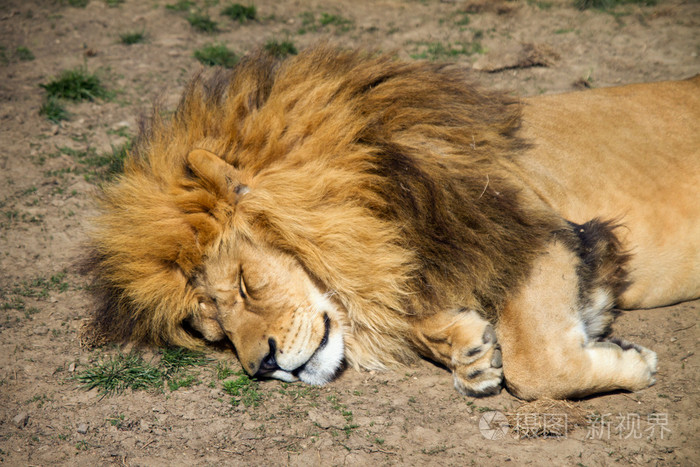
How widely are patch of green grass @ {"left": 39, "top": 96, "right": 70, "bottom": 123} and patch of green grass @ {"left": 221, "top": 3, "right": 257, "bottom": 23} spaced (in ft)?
8.05

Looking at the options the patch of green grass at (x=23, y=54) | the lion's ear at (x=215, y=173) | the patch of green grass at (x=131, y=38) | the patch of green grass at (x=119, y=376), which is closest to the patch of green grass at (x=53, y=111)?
the patch of green grass at (x=23, y=54)

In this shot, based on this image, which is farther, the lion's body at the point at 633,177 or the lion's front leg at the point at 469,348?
the lion's body at the point at 633,177

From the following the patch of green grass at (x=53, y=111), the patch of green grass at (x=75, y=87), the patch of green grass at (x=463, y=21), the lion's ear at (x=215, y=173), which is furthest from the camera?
the patch of green grass at (x=463, y=21)

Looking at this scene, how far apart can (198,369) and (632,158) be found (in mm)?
2432

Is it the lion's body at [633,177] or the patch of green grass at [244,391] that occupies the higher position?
the lion's body at [633,177]

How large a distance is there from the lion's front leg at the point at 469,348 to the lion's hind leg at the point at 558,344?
0.06 meters

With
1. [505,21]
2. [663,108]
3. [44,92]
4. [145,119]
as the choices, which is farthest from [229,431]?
[505,21]

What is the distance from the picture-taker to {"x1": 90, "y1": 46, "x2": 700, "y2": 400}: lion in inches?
101

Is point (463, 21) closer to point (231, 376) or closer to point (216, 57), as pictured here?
point (216, 57)

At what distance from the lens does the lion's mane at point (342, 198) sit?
257cm

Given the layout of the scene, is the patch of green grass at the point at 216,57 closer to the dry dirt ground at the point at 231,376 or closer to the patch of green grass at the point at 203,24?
the dry dirt ground at the point at 231,376

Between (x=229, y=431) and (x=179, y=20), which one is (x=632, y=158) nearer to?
(x=229, y=431)

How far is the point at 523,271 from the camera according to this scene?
2562 millimetres

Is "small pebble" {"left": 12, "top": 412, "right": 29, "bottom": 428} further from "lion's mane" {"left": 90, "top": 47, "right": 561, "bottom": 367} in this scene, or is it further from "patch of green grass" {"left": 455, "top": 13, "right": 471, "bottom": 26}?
"patch of green grass" {"left": 455, "top": 13, "right": 471, "bottom": 26}
